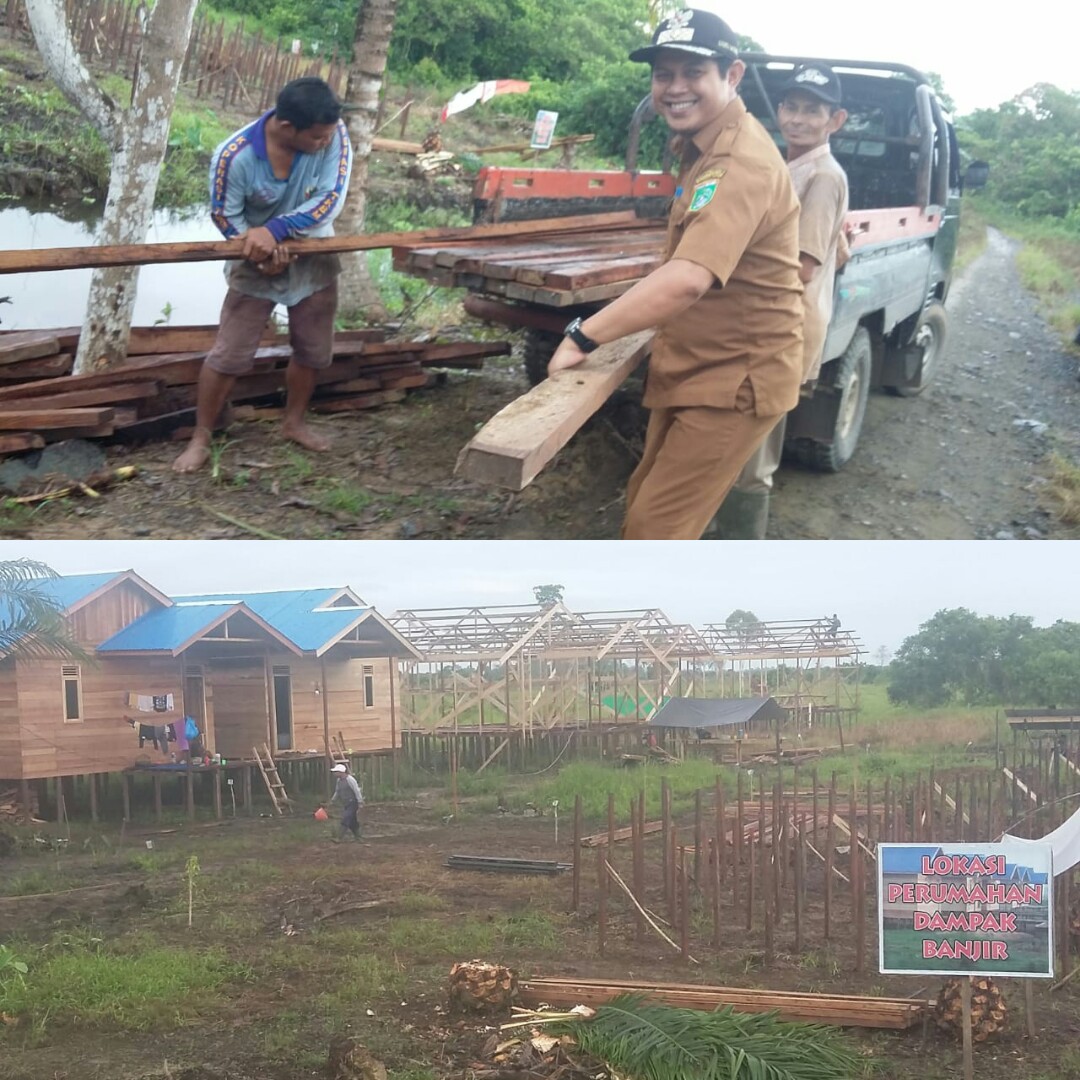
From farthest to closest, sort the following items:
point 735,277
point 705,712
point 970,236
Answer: point 970,236 → point 705,712 → point 735,277

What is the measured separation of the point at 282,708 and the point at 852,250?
2.10m

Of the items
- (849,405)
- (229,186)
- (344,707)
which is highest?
(229,186)

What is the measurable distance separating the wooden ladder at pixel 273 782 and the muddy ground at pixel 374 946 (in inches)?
2.0

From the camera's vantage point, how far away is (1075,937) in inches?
119

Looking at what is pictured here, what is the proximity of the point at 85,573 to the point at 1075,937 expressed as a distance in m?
2.87

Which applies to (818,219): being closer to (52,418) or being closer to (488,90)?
(488,90)

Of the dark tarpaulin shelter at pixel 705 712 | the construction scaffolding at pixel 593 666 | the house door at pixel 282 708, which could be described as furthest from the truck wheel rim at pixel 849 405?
the house door at pixel 282 708

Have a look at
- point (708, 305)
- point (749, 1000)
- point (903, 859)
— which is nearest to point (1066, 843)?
point (903, 859)

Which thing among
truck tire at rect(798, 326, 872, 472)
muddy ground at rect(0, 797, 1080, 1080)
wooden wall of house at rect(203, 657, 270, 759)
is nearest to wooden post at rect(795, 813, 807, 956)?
muddy ground at rect(0, 797, 1080, 1080)

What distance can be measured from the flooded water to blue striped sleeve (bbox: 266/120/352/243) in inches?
12.7

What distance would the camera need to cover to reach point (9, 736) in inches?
119

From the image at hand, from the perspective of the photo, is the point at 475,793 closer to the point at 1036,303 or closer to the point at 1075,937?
the point at 1075,937

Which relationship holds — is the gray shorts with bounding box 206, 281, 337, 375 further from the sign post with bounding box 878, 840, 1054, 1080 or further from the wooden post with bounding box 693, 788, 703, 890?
the sign post with bounding box 878, 840, 1054, 1080

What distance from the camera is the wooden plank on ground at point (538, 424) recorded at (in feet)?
7.34
